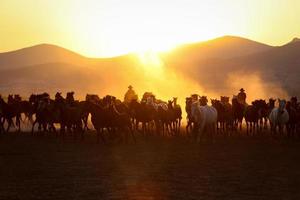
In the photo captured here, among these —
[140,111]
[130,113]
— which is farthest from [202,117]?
[130,113]

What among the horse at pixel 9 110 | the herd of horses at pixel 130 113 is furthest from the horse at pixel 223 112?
the horse at pixel 9 110

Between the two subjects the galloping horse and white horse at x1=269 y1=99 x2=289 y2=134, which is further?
white horse at x1=269 y1=99 x2=289 y2=134

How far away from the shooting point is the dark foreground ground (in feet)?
51.5

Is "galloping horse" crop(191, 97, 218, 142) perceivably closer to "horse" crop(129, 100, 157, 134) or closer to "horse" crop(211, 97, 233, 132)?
"horse" crop(129, 100, 157, 134)

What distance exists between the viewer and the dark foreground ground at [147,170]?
51.5ft

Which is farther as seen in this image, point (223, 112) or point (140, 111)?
point (223, 112)

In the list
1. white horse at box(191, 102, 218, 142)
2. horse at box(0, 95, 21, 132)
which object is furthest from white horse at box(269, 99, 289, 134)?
horse at box(0, 95, 21, 132)

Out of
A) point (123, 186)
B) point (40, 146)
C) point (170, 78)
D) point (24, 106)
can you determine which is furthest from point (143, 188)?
point (170, 78)

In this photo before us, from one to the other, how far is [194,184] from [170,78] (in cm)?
16180

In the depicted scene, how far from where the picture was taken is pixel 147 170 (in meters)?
19.8

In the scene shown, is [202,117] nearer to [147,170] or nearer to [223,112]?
[223,112]

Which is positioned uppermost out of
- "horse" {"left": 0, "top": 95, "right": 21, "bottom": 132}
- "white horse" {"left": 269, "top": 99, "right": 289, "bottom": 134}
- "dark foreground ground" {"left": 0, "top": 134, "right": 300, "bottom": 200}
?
"horse" {"left": 0, "top": 95, "right": 21, "bottom": 132}

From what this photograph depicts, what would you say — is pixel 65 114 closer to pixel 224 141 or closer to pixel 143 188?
pixel 224 141

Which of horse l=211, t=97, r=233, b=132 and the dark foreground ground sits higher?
horse l=211, t=97, r=233, b=132
